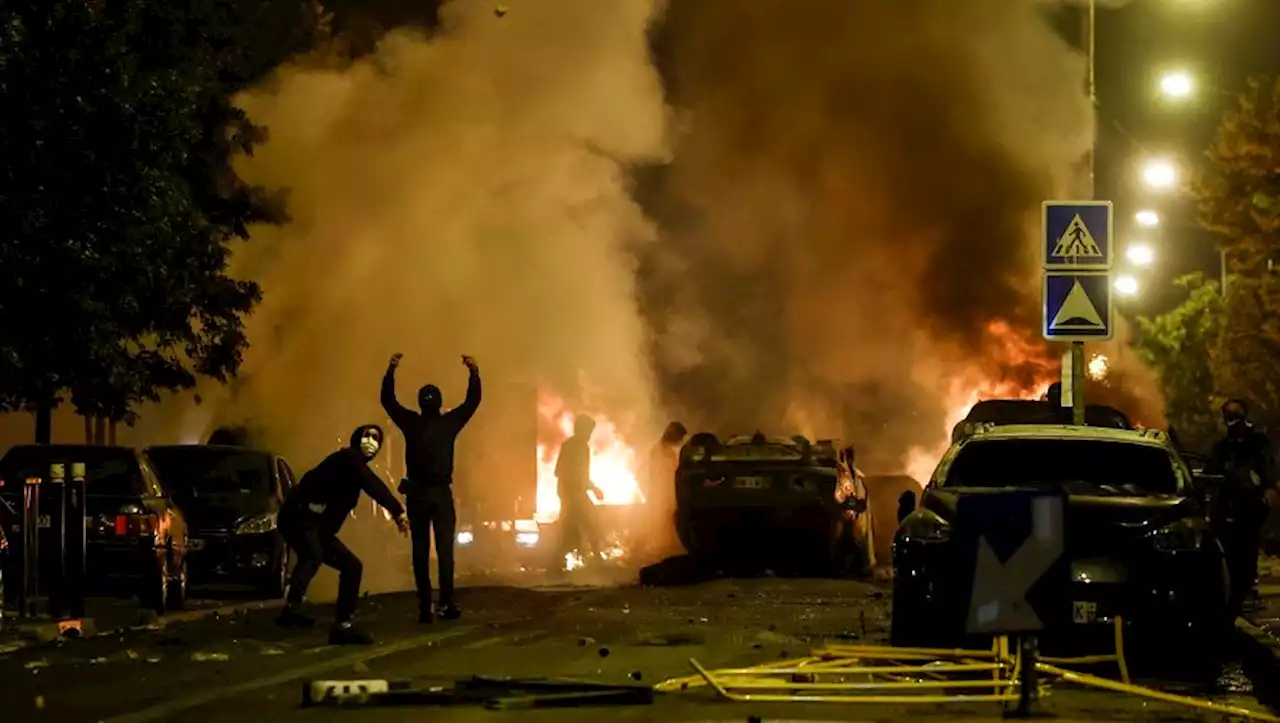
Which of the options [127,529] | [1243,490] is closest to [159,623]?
[127,529]

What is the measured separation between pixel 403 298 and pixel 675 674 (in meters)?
20.6

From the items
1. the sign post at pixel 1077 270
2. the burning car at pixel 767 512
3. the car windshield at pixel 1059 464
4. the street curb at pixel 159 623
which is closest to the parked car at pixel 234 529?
the street curb at pixel 159 623

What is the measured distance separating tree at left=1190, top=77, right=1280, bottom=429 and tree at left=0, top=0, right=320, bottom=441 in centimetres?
2188

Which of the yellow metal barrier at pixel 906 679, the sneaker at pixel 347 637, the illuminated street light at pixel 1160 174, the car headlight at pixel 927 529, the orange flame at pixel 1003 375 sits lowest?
the yellow metal barrier at pixel 906 679

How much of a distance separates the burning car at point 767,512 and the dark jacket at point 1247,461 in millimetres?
5284

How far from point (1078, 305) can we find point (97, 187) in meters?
9.21

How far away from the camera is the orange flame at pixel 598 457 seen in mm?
31062

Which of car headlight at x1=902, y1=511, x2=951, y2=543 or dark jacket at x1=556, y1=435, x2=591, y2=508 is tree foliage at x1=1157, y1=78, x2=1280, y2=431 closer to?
Answer: dark jacket at x1=556, y1=435, x2=591, y2=508

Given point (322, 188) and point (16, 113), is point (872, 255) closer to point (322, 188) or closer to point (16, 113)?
point (322, 188)

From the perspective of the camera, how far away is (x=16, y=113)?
59.8ft

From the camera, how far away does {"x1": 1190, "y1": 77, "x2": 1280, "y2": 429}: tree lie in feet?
125

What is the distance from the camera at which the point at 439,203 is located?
31969 millimetres

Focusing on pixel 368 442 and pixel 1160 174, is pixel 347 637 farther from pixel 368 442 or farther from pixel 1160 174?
pixel 1160 174

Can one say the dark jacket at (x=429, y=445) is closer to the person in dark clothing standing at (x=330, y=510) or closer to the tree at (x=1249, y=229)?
the person in dark clothing standing at (x=330, y=510)
